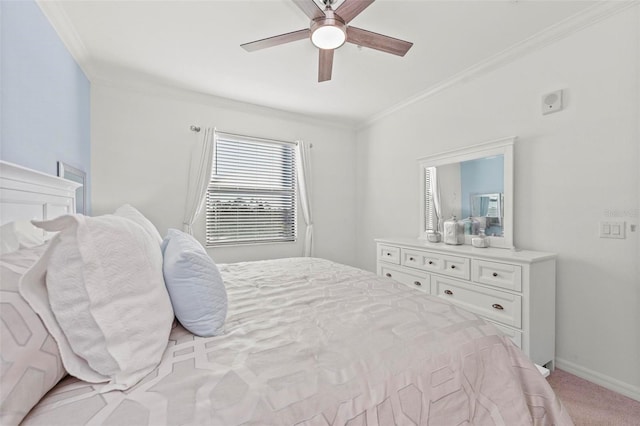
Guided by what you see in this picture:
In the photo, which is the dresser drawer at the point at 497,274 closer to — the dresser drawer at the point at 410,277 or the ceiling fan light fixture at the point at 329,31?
the dresser drawer at the point at 410,277

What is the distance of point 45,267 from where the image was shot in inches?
28.4

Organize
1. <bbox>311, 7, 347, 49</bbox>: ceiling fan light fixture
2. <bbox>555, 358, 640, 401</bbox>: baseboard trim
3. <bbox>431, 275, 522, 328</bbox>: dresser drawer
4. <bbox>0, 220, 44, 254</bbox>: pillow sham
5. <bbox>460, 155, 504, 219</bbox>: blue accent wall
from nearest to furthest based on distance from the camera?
1. <bbox>0, 220, 44, 254</bbox>: pillow sham
2. <bbox>311, 7, 347, 49</bbox>: ceiling fan light fixture
3. <bbox>555, 358, 640, 401</bbox>: baseboard trim
4. <bbox>431, 275, 522, 328</bbox>: dresser drawer
5. <bbox>460, 155, 504, 219</bbox>: blue accent wall

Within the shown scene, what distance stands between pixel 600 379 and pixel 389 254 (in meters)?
1.81

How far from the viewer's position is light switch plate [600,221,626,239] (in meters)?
1.82

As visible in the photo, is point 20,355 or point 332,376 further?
point 332,376

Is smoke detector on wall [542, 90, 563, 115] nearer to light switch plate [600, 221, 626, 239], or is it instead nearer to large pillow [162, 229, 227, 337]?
light switch plate [600, 221, 626, 239]

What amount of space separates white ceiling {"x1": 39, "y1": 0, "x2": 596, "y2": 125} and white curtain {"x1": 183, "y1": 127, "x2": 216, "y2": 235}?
1.87ft

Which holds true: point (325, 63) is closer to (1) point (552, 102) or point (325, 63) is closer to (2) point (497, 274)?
(1) point (552, 102)

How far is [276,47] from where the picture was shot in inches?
91.4

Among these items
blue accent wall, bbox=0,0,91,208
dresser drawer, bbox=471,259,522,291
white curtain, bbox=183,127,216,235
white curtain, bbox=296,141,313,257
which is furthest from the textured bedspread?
white curtain, bbox=296,141,313,257

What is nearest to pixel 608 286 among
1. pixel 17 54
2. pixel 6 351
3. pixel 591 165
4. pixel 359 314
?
pixel 591 165

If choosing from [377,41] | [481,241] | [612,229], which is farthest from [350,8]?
[612,229]

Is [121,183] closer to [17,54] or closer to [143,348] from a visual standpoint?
[17,54]

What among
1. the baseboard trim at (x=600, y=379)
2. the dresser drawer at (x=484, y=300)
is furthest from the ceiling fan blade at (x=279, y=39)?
the baseboard trim at (x=600, y=379)
